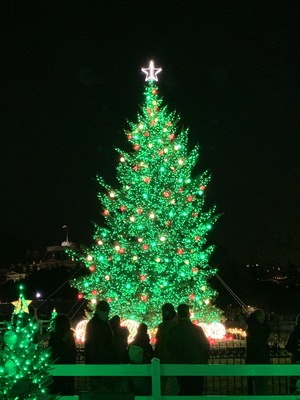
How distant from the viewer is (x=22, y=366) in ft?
22.7

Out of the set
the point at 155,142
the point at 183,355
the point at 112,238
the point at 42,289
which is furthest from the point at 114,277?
the point at 42,289

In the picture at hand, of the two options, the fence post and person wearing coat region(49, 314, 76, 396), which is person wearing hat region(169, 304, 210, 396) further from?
person wearing coat region(49, 314, 76, 396)

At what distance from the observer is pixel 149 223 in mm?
22297

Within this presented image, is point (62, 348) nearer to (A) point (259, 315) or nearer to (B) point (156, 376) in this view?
(B) point (156, 376)

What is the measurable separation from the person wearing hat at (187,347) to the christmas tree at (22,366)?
3.21 m

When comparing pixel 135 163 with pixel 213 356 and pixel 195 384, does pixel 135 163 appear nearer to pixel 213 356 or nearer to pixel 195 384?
pixel 213 356

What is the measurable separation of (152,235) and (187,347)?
40.4 feet

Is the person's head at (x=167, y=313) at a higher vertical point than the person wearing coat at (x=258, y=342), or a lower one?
higher

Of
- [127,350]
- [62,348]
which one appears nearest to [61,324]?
[62,348]

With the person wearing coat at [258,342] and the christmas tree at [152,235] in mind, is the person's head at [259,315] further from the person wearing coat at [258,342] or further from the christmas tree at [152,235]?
the christmas tree at [152,235]

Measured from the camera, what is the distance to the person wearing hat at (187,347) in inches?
391

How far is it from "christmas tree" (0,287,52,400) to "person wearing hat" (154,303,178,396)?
123 inches

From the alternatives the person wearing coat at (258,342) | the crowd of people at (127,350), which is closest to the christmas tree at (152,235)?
the person wearing coat at (258,342)

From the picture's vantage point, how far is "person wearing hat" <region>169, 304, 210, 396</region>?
32.6ft
